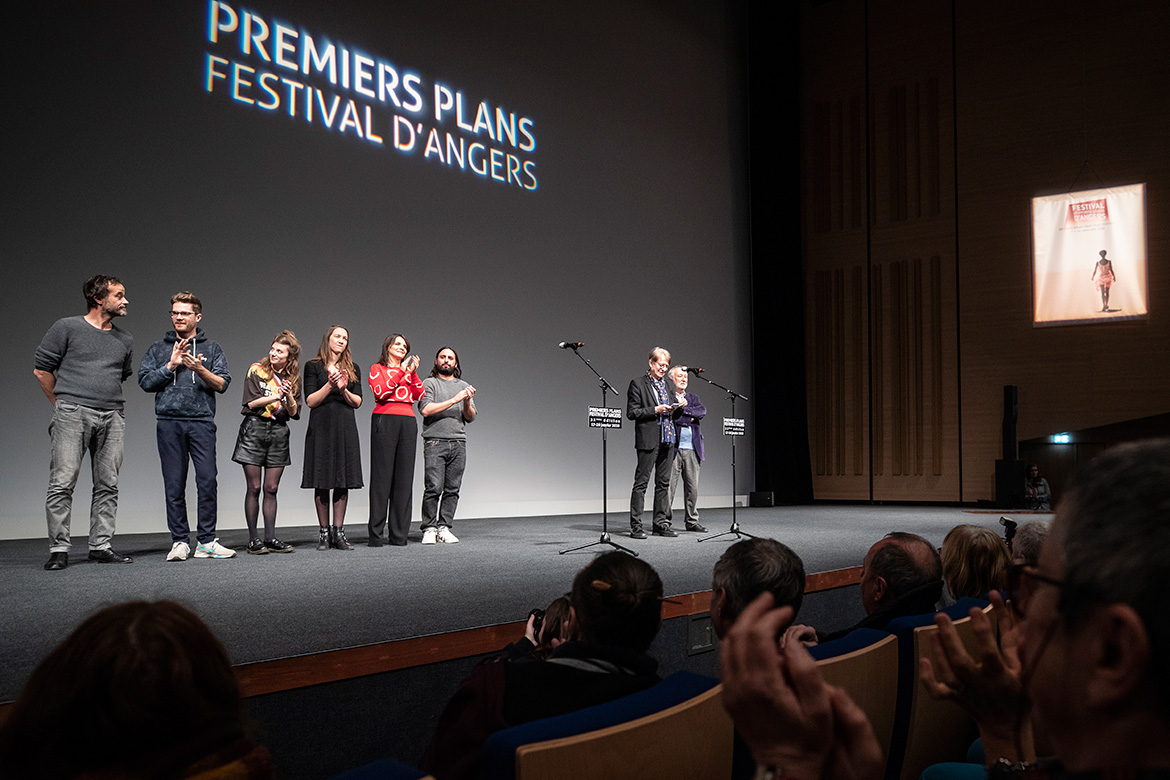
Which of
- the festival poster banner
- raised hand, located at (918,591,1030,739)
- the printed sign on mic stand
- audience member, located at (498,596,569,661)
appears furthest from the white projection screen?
raised hand, located at (918,591,1030,739)

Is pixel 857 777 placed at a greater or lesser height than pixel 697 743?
greater

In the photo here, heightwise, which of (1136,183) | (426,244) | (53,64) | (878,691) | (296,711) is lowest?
(296,711)

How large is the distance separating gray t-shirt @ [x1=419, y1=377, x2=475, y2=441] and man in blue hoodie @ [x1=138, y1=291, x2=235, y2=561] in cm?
129

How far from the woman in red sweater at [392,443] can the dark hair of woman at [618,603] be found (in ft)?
10.5

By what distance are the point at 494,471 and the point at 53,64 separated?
13.4ft

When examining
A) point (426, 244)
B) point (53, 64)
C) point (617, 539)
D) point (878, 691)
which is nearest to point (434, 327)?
point (426, 244)

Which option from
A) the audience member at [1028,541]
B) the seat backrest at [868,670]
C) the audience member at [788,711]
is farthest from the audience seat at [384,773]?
the audience member at [1028,541]

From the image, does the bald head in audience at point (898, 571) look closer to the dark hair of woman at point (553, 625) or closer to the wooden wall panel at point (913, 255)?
the dark hair of woman at point (553, 625)

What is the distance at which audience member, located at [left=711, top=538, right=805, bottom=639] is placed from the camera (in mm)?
1715

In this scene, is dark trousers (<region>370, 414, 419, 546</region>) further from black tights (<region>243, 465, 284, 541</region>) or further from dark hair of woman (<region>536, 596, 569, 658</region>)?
dark hair of woman (<region>536, 596, 569, 658</region>)

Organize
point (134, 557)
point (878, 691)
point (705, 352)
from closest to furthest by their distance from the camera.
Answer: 1. point (878, 691)
2. point (134, 557)
3. point (705, 352)

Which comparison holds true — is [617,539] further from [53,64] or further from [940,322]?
[940,322]

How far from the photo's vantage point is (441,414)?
16.4 ft

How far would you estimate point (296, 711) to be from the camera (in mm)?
1910
